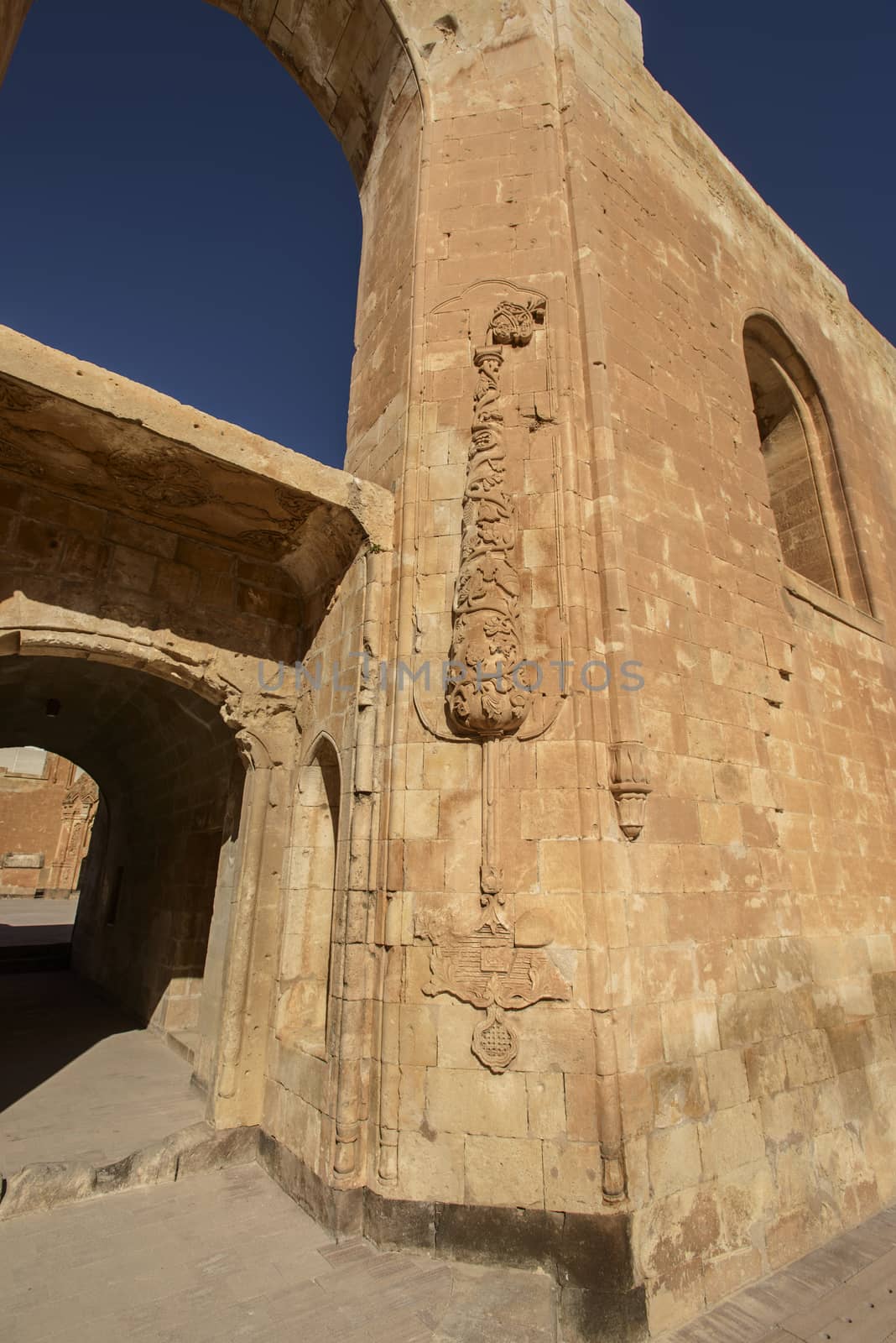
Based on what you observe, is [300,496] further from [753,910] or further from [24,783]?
[24,783]

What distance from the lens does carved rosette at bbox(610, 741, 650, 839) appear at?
3.56m

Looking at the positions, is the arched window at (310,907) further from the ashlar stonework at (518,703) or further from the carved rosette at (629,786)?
the carved rosette at (629,786)

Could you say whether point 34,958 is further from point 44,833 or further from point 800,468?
point 44,833

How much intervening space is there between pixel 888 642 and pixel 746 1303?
19.6 ft

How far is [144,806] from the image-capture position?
28.4 feet

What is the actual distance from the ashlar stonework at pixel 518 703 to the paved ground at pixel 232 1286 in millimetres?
194

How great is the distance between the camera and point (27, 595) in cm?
418

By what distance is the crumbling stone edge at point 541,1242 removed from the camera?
285 centimetres

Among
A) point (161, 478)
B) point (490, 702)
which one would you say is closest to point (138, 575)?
point (161, 478)

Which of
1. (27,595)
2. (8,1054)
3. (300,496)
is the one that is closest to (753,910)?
(300,496)

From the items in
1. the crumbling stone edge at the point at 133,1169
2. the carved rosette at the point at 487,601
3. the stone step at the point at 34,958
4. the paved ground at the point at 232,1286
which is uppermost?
the carved rosette at the point at 487,601

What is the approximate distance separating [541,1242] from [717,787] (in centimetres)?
251

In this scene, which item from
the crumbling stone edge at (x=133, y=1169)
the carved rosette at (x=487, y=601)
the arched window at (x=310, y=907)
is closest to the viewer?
the crumbling stone edge at (x=133, y=1169)

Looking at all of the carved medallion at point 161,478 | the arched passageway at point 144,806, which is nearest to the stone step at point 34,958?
the arched passageway at point 144,806
